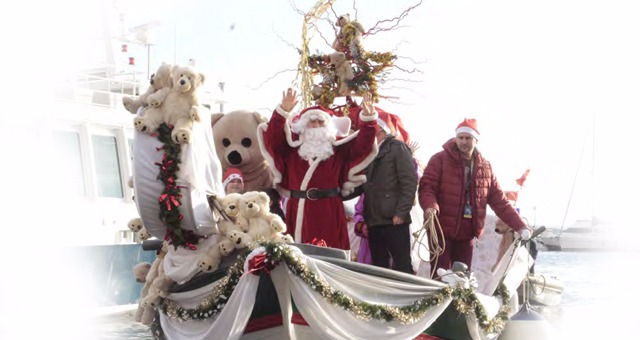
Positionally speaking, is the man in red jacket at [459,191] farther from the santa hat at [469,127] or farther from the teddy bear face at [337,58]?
the teddy bear face at [337,58]

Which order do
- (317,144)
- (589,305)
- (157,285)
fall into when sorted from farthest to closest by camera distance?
1. (589,305)
2. (317,144)
3. (157,285)

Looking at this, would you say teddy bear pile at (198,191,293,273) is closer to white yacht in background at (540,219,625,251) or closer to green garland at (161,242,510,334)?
green garland at (161,242,510,334)

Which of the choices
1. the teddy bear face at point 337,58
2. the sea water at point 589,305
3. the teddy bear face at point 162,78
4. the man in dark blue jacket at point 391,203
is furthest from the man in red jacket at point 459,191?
the teddy bear face at point 162,78

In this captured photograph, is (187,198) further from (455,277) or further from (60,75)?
(60,75)

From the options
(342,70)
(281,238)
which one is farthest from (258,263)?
(342,70)

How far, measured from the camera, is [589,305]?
87.6 ft

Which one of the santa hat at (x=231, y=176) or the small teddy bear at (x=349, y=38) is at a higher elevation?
the small teddy bear at (x=349, y=38)

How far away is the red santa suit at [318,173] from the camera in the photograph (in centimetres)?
845

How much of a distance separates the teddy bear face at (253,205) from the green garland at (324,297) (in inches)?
13.1

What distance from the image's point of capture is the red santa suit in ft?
27.7

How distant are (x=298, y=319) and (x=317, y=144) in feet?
4.73

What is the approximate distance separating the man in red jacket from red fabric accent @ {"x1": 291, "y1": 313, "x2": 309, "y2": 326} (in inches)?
58.8

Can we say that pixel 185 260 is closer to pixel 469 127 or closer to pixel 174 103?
pixel 174 103

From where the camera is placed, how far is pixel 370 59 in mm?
9625
